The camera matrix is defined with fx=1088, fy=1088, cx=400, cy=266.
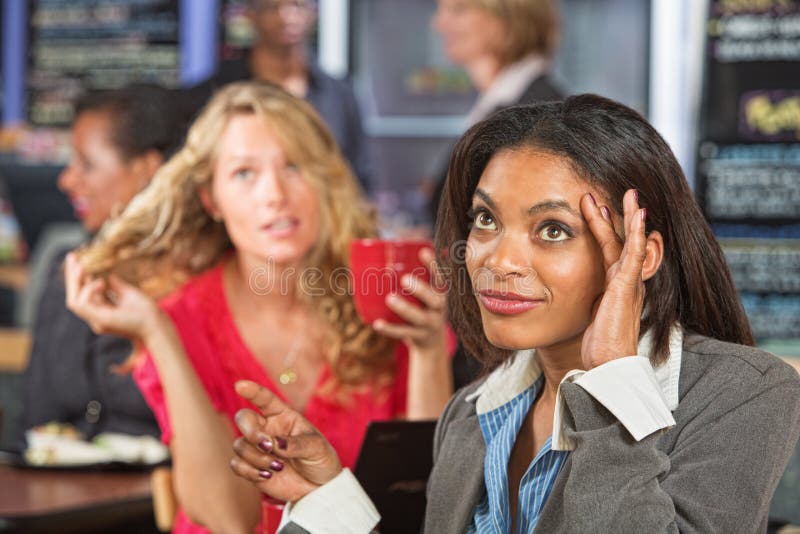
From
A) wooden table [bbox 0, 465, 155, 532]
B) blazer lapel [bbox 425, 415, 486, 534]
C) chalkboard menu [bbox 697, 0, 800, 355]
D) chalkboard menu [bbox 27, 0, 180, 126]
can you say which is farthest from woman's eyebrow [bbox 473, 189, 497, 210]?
chalkboard menu [bbox 27, 0, 180, 126]

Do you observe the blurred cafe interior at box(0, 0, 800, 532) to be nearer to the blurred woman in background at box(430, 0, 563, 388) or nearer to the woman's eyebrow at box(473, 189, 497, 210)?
the blurred woman in background at box(430, 0, 563, 388)

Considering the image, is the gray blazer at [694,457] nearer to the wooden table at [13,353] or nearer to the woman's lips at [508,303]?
the woman's lips at [508,303]

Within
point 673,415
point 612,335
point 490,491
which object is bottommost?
point 490,491

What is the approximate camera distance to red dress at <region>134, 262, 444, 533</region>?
A: 231cm

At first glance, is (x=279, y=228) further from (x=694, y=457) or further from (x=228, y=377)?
(x=694, y=457)

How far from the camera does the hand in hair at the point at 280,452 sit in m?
1.57

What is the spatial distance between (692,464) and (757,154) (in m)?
3.57

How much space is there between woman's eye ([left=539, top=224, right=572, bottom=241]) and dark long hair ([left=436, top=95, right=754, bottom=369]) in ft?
0.24

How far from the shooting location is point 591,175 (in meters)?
1.42

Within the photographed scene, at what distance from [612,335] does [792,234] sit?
351cm

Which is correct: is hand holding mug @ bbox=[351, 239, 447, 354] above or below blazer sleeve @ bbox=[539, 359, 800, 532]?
above

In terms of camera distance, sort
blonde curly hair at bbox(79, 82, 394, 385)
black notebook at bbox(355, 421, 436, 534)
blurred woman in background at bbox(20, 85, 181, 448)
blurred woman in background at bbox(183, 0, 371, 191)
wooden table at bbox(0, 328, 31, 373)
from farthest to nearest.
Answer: blurred woman in background at bbox(183, 0, 371, 191) → wooden table at bbox(0, 328, 31, 373) → blurred woman in background at bbox(20, 85, 181, 448) → blonde curly hair at bbox(79, 82, 394, 385) → black notebook at bbox(355, 421, 436, 534)

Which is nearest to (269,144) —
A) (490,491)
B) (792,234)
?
(490,491)

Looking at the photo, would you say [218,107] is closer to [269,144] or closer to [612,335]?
[269,144]
